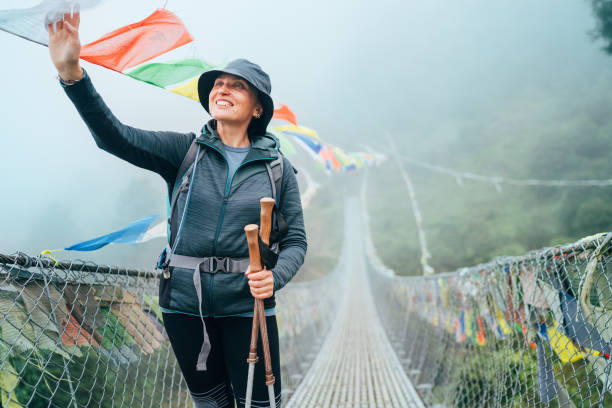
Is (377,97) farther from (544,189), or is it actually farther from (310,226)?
(544,189)

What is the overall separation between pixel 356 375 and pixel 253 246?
10.1ft

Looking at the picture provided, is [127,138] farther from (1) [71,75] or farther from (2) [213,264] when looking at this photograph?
(2) [213,264]

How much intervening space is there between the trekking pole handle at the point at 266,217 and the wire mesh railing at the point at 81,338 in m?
0.63

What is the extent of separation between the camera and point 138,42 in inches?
59.7

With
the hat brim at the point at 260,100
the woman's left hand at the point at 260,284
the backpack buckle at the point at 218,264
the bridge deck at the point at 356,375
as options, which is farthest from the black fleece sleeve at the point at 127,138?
the bridge deck at the point at 356,375

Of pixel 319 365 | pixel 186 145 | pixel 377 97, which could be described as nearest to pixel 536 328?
pixel 186 145

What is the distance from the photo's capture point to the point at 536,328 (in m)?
1.51

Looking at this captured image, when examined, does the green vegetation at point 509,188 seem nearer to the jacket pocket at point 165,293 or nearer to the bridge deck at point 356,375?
the bridge deck at point 356,375

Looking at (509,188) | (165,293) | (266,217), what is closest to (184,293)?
(165,293)

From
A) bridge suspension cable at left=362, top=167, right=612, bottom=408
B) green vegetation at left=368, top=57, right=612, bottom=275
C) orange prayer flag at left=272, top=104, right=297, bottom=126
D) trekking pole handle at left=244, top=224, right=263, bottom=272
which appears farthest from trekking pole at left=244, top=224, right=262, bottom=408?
green vegetation at left=368, top=57, right=612, bottom=275

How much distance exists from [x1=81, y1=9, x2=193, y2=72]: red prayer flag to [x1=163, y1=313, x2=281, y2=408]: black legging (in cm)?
100

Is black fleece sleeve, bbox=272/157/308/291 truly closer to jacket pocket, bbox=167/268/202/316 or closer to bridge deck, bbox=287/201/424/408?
jacket pocket, bbox=167/268/202/316

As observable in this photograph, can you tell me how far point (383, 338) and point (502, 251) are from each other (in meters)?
14.4

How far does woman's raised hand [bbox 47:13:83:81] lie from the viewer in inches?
32.6
